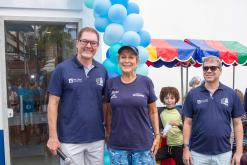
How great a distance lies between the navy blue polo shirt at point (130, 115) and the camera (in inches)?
109

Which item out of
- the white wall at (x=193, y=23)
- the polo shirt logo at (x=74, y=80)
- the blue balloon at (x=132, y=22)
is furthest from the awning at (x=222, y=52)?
the polo shirt logo at (x=74, y=80)

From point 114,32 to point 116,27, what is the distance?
0.06m

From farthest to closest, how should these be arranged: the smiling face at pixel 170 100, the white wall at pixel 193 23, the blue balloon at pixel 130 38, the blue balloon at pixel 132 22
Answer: the white wall at pixel 193 23 → the smiling face at pixel 170 100 → the blue balloon at pixel 132 22 → the blue balloon at pixel 130 38

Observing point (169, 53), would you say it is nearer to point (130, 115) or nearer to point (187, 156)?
point (187, 156)

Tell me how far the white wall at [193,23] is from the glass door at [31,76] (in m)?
1.88

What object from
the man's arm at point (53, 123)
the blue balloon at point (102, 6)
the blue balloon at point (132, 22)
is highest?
the blue balloon at point (102, 6)

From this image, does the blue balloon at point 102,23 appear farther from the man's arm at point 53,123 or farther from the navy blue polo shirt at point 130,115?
the man's arm at point 53,123

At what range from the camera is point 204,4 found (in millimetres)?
6848

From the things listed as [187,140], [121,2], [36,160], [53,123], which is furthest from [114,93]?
[36,160]

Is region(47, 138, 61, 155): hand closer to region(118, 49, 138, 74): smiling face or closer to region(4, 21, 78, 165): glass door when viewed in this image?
region(118, 49, 138, 74): smiling face

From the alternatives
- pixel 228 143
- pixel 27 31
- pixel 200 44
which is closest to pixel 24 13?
pixel 27 31

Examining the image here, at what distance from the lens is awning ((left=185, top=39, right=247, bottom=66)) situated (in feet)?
18.3

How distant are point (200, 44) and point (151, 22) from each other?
1087mm

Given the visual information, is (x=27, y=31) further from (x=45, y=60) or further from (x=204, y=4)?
(x=204, y=4)
